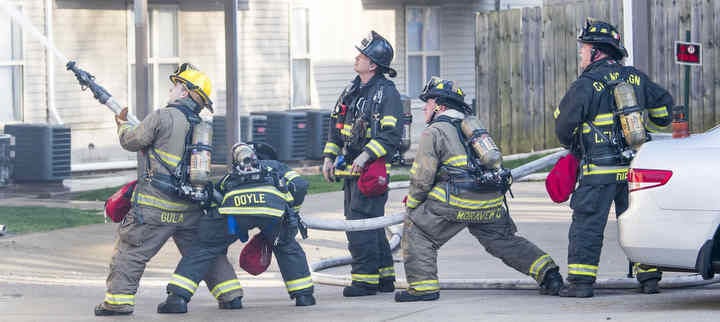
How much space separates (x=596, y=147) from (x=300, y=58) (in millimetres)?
15221

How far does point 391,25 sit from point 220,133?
5445mm

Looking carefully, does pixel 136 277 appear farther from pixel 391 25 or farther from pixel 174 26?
pixel 391 25

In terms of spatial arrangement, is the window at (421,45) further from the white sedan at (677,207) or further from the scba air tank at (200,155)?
the white sedan at (677,207)

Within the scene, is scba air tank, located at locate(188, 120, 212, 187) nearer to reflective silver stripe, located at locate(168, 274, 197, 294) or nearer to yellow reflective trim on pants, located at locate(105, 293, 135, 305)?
reflective silver stripe, located at locate(168, 274, 197, 294)

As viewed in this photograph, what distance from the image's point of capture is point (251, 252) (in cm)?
895

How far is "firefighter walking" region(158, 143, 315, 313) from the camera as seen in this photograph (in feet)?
28.1

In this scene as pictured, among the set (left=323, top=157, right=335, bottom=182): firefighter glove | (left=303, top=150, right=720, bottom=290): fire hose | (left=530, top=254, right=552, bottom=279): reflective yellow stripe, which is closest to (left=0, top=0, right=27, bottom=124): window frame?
(left=303, top=150, right=720, bottom=290): fire hose

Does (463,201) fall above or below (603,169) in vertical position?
below

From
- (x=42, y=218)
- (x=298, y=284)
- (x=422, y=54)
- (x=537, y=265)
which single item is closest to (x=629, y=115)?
(x=537, y=265)

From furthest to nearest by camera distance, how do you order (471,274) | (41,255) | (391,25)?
(391,25) → (41,255) → (471,274)

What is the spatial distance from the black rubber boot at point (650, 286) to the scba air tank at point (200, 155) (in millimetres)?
3191

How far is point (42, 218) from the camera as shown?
46.5ft

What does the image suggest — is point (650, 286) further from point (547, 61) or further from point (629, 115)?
point (547, 61)

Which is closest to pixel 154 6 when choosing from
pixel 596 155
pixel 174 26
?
pixel 174 26
